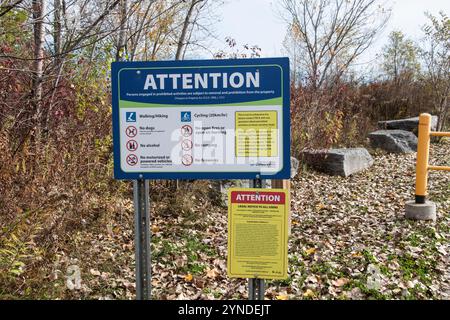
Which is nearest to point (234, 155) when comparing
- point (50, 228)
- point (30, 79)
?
point (50, 228)

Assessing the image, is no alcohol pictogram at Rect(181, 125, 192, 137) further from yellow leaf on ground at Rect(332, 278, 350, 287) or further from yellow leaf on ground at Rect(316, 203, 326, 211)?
yellow leaf on ground at Rect(316, 203, 326, 211)

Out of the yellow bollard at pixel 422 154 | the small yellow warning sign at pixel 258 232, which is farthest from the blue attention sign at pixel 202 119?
the yellow bollard at pixel 422 154

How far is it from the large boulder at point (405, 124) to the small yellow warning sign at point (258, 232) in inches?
534

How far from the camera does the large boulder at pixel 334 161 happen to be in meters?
8.99

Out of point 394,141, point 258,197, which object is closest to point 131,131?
point 258,197

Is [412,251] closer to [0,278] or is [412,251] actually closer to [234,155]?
[234,155]

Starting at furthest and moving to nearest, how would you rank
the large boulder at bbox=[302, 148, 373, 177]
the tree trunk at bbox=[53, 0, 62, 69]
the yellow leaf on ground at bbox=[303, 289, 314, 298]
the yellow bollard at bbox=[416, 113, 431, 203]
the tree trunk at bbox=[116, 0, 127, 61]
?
the large boulder at bbox=[302, 148, 373, 177], the yellow bollard at bbox=[416, 113, 431, 203], the tree trunk at bbox=[116, 0, 127, 61], the tree trunk at bbox=[53, 0, 62, 69], the yellow leaf on ground at bbox=[303, 289, 314, 298]

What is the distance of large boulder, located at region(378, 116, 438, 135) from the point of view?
1459cm

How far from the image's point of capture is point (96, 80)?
5.99m

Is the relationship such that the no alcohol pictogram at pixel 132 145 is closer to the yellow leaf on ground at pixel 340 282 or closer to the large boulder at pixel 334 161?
the yellow leaf on ground at pixel 340 282

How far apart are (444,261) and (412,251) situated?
321 millimetres

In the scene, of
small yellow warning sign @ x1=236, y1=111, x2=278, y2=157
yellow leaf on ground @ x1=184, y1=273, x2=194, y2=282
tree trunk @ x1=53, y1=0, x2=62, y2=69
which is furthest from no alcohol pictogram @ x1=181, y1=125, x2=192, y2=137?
tree trunk @ x1=53, y1=0, x2=62, y2=69

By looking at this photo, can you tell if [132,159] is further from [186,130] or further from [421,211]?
[421,211]

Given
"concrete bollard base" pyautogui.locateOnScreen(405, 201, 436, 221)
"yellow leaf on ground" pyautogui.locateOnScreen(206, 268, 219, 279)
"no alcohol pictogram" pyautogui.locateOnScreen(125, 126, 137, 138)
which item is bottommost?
"yellow leaf on ground" pyautogui.locateOnScreen(206, 268, 219, 279)
